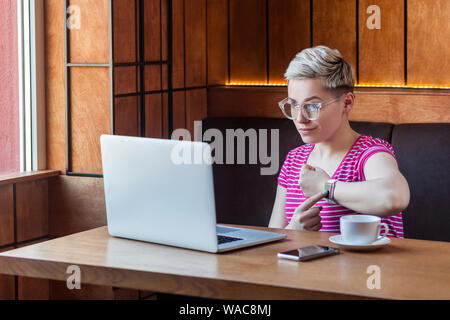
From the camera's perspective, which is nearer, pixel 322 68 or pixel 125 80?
pixel 322 68

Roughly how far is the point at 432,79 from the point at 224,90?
1101mm

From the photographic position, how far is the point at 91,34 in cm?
307

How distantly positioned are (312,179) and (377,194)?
206 mm

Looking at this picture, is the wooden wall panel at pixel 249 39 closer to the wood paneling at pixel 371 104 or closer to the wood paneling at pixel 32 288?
the wood paneling at pixel 371 104

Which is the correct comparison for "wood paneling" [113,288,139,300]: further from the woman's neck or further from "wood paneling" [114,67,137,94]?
the woman's neck

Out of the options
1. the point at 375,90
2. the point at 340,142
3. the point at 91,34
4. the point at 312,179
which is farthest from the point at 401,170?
the point at 91,34

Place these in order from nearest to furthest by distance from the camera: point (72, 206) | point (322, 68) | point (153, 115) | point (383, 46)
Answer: point (322, 68) < point (72, 206) < point (153, 115) < point (383, 46)

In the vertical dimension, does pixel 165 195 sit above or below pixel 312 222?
above

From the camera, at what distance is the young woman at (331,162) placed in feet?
6.44

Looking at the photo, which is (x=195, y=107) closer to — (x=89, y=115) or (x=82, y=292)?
(x=89, y=115)

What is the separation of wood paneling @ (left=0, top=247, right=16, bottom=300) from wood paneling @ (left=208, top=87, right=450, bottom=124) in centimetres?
143

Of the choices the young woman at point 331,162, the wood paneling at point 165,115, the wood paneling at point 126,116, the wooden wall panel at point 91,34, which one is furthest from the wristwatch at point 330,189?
the wood paneling at point 165,115

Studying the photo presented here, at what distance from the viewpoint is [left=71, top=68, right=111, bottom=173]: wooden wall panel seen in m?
3.08
